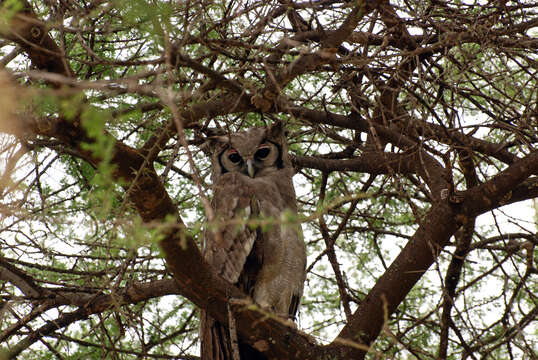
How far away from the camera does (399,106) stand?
12.7 feet

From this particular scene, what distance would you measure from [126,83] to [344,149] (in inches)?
133

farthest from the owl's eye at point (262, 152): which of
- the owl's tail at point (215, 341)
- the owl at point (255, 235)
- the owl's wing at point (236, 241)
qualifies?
the owl's tail at point (215, 341)

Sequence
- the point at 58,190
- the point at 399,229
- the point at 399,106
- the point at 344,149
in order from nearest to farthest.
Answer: the point at 399,106 → the point at 58,190 → the point at 344,149 → the point at 399,229

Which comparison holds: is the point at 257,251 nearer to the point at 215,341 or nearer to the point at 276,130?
the point at 215,341

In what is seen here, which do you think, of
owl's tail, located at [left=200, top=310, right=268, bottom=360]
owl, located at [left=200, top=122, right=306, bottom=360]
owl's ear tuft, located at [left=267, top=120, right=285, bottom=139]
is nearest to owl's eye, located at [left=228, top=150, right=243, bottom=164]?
owl, located at [left=200, top=122, right=306, bottom=360]

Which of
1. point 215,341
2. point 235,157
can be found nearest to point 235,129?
point 235,157

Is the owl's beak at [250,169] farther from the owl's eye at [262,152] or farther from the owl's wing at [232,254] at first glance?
the owl's wing at [232,254]

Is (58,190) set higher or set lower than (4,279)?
higher

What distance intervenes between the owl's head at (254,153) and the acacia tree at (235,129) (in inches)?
6.8

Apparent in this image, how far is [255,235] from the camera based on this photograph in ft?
13.4

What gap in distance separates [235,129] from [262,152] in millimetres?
475

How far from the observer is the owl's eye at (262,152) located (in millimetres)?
4734

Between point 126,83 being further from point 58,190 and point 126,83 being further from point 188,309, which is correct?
point 188,309

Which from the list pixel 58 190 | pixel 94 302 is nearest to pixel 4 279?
pixel 94 302
